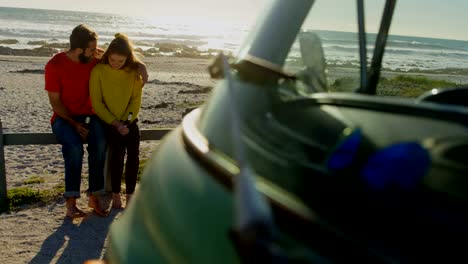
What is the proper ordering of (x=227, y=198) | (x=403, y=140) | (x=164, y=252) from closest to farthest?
(x=403, y=140)
(x=227, y=198)
(x=164, y=252)

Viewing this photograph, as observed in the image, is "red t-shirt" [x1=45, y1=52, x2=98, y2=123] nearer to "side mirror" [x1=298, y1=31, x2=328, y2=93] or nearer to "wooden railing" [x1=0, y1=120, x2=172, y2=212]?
"wooden railing" [x1=0, y1=120, x2=172, y2=212]

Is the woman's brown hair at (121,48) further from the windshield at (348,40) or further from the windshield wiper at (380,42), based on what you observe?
the windshield wiper at (380,42)

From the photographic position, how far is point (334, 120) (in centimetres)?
132

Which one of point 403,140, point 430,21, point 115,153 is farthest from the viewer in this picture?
point 115,153

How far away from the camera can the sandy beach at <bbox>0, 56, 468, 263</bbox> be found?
5.37 metres

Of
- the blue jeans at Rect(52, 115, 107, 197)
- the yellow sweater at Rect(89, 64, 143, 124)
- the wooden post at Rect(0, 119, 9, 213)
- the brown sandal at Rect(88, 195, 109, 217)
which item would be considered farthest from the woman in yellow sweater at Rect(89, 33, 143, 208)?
the wooden post at Rect(0, 119, 9, 213)

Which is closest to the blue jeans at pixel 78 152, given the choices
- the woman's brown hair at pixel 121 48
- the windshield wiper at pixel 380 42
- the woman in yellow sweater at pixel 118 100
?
the woman in yellow sweater at pixel 118 100

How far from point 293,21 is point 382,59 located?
31 cm

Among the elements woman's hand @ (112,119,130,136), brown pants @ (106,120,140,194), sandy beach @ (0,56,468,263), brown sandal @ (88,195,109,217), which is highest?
woman's hand @ (112,119,130,136)

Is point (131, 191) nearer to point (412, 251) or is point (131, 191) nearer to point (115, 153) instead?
point (115, 153)

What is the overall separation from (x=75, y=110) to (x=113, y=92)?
0.42 m

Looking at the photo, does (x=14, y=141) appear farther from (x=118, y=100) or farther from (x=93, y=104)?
(x=118, y=100)

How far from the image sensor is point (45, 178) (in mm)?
7883

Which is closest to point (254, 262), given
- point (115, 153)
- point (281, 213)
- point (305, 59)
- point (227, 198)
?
point (281, 213)
